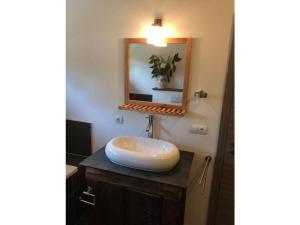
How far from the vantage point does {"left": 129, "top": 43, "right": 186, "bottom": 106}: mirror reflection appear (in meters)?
1.68

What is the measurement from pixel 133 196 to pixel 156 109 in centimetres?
73

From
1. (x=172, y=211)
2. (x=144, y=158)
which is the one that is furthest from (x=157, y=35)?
(x=172, y=211)

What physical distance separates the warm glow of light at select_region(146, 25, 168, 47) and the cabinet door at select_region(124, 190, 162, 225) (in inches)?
46.0

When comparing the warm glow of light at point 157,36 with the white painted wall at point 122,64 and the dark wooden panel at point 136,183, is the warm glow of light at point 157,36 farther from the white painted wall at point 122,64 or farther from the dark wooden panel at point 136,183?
the dark wooden panel at point 136,183

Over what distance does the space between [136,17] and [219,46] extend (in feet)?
2.40

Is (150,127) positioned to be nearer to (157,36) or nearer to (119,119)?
(119,119)

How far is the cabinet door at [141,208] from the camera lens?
1.40 m

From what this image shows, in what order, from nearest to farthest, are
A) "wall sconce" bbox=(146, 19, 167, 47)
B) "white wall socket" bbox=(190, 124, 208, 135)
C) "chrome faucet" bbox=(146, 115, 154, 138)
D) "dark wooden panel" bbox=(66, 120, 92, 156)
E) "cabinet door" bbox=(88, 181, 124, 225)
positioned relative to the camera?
1. "cabinet door" bbox=(88, 181, 124, 225)
2. "wall sconce" bbox=(146, 19, 167, 47)
3. "white wall socket" bbox=(190, 124, 208, 135)
4. "chrome faucet" bbox=(146, 115, 154, 138)
5. "dark wooden panel" bbox=(66, 120, 92, 156)

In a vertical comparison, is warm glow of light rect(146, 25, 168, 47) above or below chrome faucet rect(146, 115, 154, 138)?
above

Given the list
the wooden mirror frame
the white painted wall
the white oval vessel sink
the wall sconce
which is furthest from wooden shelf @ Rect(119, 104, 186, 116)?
the wall sconce

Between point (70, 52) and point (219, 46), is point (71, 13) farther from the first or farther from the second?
point (219, 46)

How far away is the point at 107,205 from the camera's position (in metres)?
1.53

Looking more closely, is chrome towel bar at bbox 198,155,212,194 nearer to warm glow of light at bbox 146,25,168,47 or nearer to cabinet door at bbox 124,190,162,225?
cabinet door at bbox 124,190,162,225

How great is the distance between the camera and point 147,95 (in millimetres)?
1827
